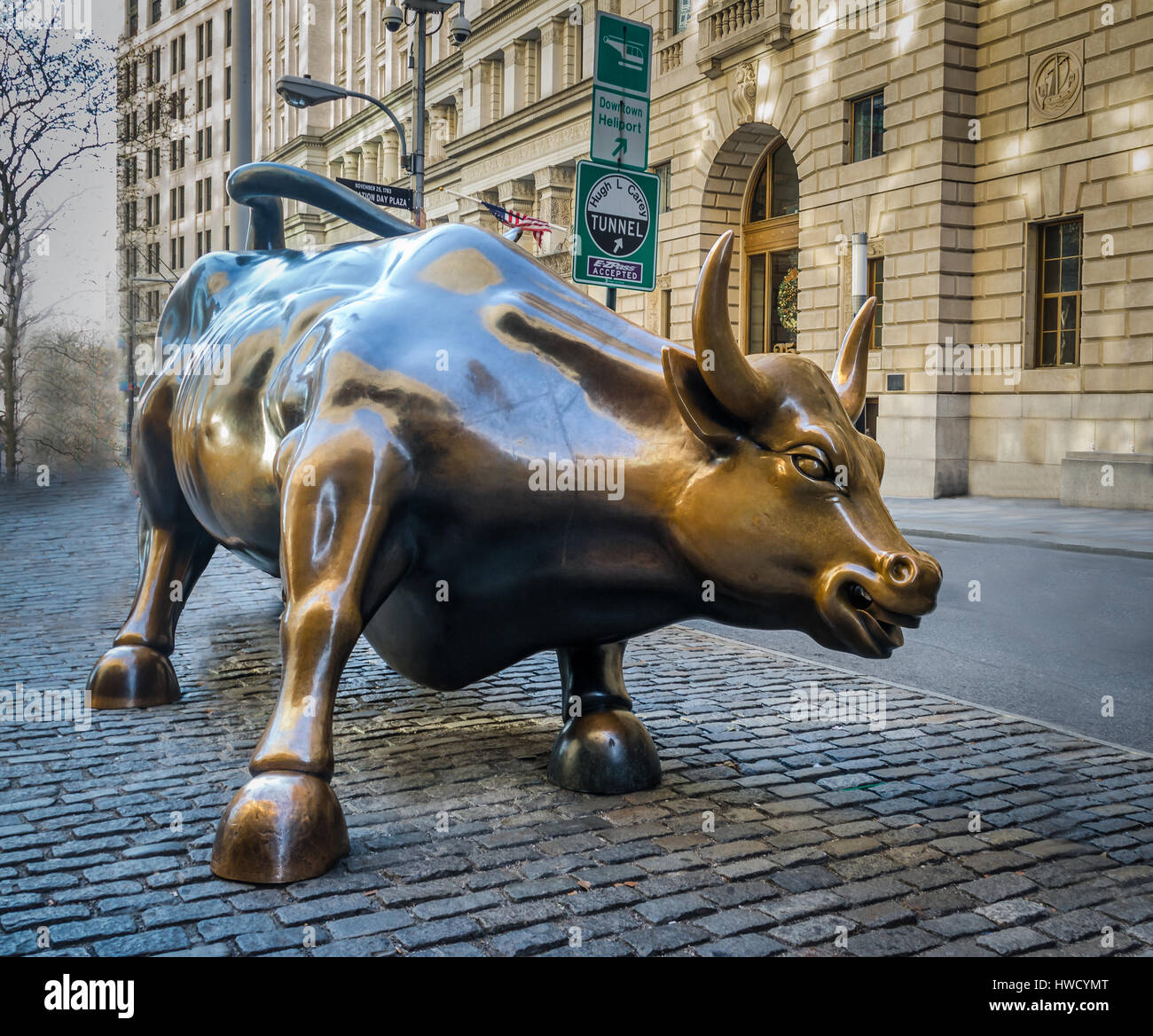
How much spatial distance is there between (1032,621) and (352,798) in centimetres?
591

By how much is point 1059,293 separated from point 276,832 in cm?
1926

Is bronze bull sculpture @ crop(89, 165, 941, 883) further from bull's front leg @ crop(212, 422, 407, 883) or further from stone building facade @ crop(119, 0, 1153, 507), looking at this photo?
stone building facade @ crop(119, 0, 1153, 507)

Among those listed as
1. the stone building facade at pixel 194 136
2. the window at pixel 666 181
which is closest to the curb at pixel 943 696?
the window at pixel 666 181

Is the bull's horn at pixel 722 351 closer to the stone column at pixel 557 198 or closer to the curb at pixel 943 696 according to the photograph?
the curb at pixel 943 696

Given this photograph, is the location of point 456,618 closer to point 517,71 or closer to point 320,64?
point 517,71

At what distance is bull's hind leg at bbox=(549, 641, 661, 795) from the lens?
399 cm

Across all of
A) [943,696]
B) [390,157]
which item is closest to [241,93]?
[943,696]

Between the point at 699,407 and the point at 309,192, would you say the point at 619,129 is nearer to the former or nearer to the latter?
the point at 309,192

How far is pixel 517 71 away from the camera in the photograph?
36375mm

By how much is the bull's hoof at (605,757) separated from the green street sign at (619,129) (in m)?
6.29

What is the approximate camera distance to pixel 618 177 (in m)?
9.30

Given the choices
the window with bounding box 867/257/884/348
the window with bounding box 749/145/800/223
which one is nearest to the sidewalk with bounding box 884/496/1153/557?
the window with bounding box 867/257/884/348

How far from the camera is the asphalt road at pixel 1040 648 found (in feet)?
18.9

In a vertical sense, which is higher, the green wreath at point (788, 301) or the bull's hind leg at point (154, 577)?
the green wreath at point (788, 301)
